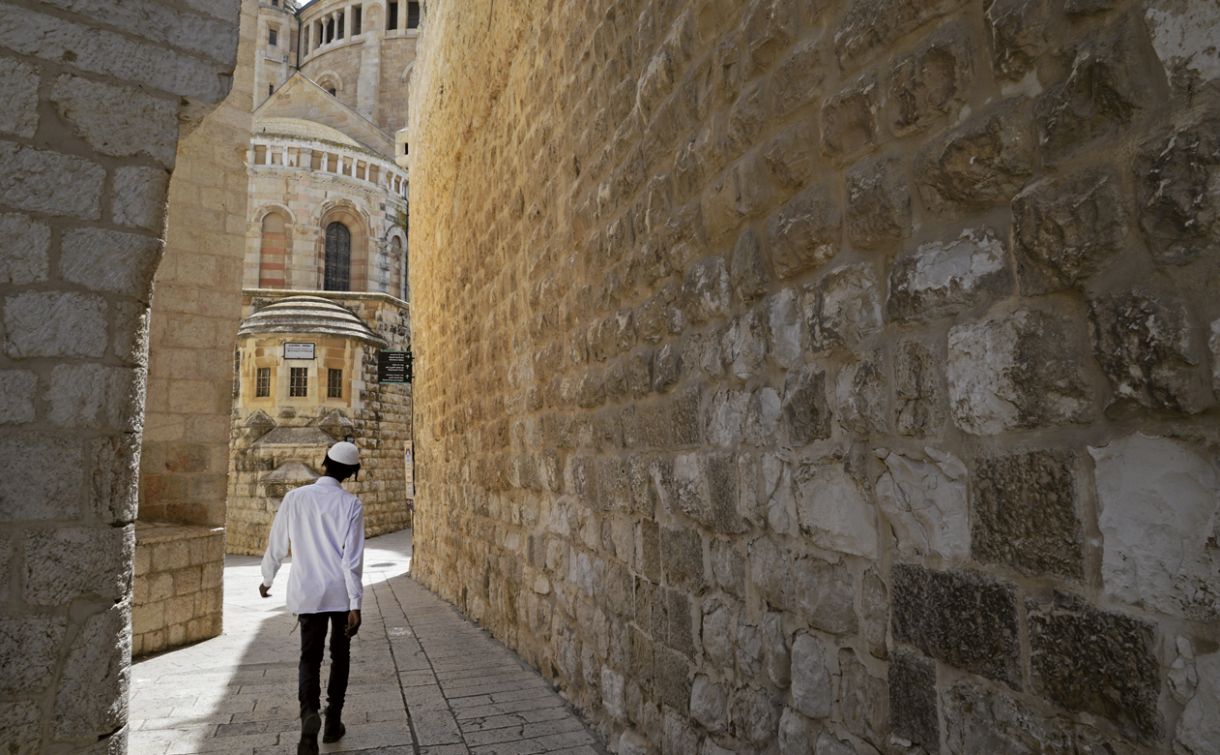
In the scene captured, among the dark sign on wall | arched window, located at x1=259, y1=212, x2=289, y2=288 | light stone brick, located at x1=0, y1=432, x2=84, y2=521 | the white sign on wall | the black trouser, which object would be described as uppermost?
arched window, located at x1=259, y1=212, x2=289, y2=288

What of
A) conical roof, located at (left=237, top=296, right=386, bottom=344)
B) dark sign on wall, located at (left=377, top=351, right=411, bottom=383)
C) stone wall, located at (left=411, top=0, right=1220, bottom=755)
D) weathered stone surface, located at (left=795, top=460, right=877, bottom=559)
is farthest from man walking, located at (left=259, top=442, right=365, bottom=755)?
conical roof, located at (left=237, top=296, right=386, bottom=344)

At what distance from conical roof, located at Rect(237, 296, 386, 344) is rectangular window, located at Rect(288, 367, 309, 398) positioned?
3.14ft

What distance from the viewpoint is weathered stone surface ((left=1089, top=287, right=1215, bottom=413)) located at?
1.12m

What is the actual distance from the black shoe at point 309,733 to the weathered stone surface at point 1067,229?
141 inches

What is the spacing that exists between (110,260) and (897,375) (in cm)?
248

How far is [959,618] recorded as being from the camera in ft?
5.09

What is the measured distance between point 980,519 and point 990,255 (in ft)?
1.66

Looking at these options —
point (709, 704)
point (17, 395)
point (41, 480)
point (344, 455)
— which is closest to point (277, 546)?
point (344, 455)

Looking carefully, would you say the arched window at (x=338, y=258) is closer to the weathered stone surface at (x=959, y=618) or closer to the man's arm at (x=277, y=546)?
the man's arm at (x=277, y=546)

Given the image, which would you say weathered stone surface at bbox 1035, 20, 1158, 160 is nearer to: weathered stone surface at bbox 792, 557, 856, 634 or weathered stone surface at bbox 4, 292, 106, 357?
weathered stone surface at bbox 792, 557, 856, 634

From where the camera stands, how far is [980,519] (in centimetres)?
150

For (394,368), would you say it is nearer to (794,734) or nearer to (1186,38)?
(794,734)

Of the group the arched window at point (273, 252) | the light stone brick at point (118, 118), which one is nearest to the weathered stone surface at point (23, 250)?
the light stone brick at point (118, 118)

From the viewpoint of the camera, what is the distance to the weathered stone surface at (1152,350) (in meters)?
1.12
